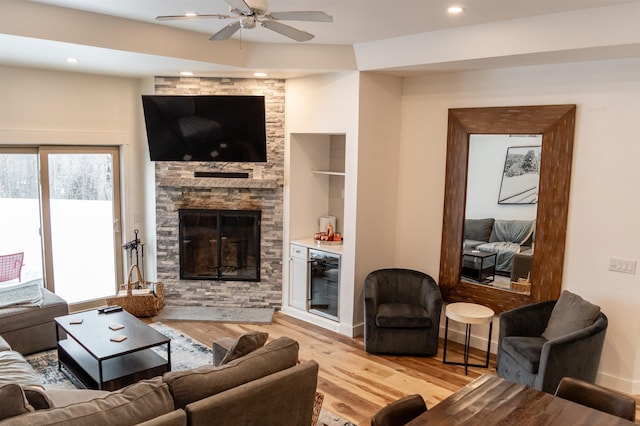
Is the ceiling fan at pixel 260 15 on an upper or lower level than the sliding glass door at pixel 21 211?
upper

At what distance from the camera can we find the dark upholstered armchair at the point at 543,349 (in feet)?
12.0

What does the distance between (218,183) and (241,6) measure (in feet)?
11.1

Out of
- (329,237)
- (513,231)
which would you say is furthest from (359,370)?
(513,231)

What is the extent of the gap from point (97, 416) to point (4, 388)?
0.41m

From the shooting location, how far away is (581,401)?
2.51 metres

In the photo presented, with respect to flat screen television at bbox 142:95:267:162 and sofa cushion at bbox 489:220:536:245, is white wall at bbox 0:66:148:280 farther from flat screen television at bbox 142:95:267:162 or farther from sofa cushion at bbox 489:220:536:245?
sofa cushion at bbox 489:220:536:245

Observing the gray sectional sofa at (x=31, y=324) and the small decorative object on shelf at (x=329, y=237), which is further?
the small decorative object on shelf at (x=329, y=237)

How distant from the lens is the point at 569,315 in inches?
160

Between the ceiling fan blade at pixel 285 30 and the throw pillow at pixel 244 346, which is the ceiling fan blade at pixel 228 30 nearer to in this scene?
the ceiling fan blade at pixel 285 30

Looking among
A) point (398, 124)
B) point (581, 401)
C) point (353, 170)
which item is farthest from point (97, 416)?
point (398, 124)

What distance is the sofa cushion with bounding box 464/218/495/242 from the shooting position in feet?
16.2

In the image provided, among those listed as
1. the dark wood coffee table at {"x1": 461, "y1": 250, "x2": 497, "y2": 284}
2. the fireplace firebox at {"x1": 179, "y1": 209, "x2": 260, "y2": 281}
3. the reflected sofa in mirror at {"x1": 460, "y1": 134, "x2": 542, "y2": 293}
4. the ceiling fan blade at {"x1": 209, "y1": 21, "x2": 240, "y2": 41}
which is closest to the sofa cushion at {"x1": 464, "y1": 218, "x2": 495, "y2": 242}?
the reflected sofa in mirror at {"x1": 460, "y1": 134, "x2": 542, "y2": 293}

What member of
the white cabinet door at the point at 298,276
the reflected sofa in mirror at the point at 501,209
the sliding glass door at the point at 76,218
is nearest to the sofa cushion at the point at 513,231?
the reflected sofa in mirror at the point at 501,209

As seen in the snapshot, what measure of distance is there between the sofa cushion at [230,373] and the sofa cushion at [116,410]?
0.06 m
